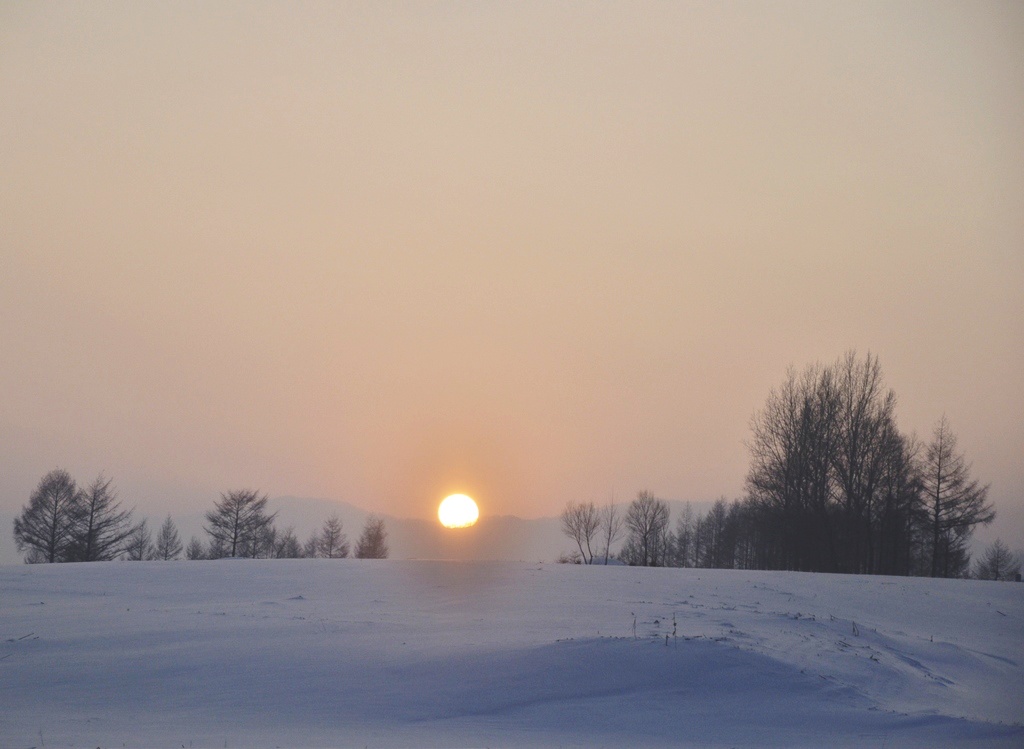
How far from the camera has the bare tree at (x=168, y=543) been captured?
241 feet

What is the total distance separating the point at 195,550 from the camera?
78250mm

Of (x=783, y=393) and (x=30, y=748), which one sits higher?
(x=783, y=393)

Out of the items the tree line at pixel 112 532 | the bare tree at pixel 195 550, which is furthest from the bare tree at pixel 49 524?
the bare tree at pixel 195 550

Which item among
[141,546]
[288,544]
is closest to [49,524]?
[141,546]

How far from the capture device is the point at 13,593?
18453mm

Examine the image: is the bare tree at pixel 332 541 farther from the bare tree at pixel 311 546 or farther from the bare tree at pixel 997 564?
the bare tree at pixel 997 564

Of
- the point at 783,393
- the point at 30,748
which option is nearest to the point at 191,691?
the point at 30,748

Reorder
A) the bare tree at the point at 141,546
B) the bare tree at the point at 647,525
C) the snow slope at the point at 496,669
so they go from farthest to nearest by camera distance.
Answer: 1. the bare tree at the point at 647,525
2. the bare tree at the point at 141,546
3. the snow slope at the point at 496,669

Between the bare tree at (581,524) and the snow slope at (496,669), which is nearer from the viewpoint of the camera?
the snow slope at (496,669)

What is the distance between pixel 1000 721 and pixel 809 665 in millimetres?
2667

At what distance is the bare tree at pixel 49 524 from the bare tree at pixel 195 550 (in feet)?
79.5

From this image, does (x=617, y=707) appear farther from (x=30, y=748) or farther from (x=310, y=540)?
(x=310, y=540)

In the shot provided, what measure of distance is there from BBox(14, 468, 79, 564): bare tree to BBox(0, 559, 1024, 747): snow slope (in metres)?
31.8

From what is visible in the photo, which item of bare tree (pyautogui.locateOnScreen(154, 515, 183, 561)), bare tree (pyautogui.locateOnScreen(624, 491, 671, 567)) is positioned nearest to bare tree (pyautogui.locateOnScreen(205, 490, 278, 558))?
bare tree (pyautogui.locateOnScreen(154, 515, 183, 561))
